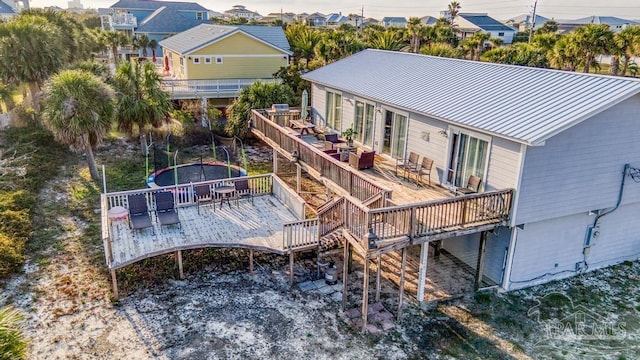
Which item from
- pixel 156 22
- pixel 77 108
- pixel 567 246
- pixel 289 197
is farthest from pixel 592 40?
pixel 156 22

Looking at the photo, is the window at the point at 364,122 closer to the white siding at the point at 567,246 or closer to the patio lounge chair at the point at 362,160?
the patio lounge chair at the point at 362,160

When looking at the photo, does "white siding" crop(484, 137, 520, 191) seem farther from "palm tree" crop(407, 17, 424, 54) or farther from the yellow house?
"palm tree" crop(407, 17, 424, 54)

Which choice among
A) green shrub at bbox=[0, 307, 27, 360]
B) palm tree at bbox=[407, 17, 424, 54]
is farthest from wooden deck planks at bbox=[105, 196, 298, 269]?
palm tree at bbox=[407, 17, 424, 54]

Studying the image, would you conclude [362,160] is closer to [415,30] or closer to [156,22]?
[415,30]

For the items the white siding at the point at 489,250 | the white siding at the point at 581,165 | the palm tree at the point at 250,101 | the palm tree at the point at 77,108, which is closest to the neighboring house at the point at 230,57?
the palm tree at the point at 250,101

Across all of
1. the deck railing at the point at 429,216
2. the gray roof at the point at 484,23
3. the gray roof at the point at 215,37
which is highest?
the gray roof at the point at 484,23

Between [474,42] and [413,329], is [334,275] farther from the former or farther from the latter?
[474,42]
